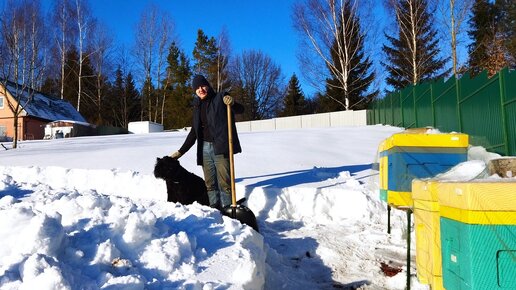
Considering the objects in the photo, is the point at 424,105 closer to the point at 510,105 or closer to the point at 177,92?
the point at 510,105

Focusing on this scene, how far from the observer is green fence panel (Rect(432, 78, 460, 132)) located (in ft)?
32.4

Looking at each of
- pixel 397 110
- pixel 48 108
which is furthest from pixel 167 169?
pixel 48 108

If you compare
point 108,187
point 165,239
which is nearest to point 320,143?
point 108,187

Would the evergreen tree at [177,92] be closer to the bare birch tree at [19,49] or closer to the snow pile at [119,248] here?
the bare birch tree at [19,49]

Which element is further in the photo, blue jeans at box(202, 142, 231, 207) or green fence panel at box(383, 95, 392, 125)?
green fence panel at box(383, 95, 392, 125)

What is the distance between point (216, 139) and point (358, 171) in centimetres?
333

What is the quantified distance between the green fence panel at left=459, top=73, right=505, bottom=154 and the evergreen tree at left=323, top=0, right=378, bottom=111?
17677 mm

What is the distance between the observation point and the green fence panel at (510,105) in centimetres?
661

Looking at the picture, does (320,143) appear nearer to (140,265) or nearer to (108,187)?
(108,187)

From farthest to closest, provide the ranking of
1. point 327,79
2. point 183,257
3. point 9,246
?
1. point 327,79
2. point 183,257
3. point 9,246

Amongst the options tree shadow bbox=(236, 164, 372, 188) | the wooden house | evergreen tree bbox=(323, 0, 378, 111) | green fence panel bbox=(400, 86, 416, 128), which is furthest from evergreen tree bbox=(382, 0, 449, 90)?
the wooden house

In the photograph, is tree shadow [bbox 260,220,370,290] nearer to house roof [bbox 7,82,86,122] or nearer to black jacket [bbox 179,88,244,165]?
black jacket [bbox 179,88,244,165]

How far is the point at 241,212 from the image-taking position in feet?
14.6

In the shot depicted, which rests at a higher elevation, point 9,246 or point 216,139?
point 216,139
